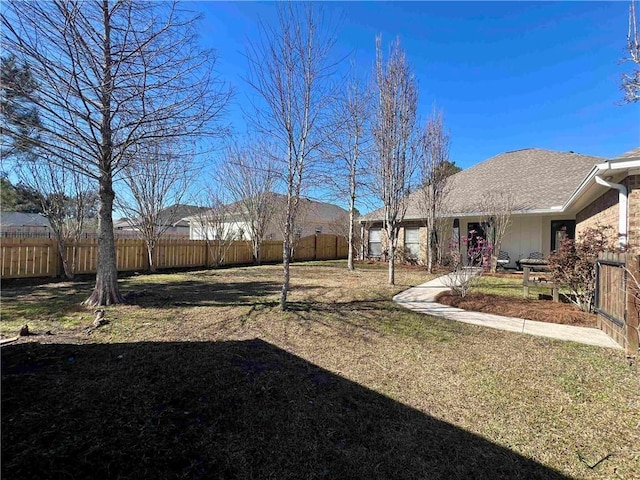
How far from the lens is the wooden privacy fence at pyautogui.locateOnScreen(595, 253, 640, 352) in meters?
4.12

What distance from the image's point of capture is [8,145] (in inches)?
210

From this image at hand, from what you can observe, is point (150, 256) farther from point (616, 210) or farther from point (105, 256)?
point (616, 210)

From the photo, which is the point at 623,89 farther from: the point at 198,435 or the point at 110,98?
the point at 110,98

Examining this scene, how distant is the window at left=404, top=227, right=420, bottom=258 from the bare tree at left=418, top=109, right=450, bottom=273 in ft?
7.32

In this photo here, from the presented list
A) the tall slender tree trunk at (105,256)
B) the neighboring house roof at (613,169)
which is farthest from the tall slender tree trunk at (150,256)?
the neighboring house roof at (613,169)

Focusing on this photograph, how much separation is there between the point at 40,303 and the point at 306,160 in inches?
248

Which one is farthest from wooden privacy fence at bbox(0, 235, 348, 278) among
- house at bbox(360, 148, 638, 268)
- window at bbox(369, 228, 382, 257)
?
house at bbox(360, 148, 638, 268)

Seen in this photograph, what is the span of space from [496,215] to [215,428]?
13900mm

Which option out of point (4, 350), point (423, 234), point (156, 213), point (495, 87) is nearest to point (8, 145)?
point (4, 350)

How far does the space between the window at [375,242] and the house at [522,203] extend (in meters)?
0.06

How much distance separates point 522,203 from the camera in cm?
1354

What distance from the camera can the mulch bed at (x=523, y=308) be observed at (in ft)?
19.1

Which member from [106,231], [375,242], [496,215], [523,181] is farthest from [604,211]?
[375,242]

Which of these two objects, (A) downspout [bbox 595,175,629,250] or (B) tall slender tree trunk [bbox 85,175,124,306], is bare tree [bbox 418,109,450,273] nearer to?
(A) downspout [bbox 595,175,629,250]
